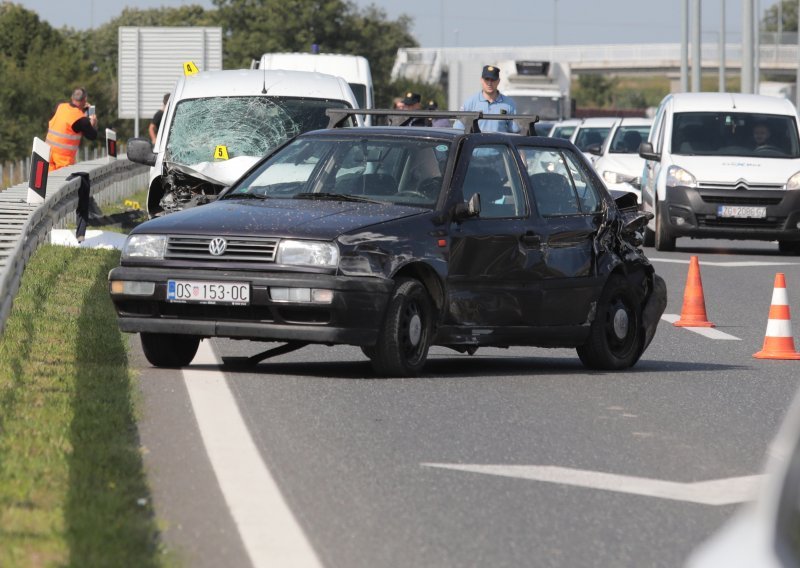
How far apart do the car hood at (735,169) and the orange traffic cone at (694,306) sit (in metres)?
9.70

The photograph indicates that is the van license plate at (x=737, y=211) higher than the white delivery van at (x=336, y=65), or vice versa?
the white delivery van at (x=336, y=65)

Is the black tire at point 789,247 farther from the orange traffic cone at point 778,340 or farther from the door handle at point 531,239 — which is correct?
the door handle at point 531,239

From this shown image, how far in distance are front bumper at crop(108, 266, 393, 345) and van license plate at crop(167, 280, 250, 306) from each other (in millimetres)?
29

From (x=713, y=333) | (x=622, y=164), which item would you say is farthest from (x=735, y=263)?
(x=713, y=333)

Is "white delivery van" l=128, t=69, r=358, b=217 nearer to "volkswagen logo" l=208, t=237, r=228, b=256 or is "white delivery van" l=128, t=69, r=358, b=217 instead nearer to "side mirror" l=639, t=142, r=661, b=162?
"volkswagen logo" l=208, t=237, r=228, b=256

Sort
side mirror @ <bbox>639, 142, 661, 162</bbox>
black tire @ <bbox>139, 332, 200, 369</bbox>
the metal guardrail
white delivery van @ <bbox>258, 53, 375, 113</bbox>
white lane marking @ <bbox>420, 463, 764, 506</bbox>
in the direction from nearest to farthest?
white lane marking @ <bbox>420, 463, 764, 506</bbox>
black tire @ <bbox>139, 332, 200, 369</bbox>
the metal guardrail
side mirror @ <bbox>639, 142, 661, 162</bbox>
white delivery van @ <bbox>258, 53, 375, 113</bbox>

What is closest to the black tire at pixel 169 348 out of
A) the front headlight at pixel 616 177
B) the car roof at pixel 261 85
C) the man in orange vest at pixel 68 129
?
the car roof at pixel 261 85

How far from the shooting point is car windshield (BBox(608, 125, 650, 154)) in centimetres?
3164

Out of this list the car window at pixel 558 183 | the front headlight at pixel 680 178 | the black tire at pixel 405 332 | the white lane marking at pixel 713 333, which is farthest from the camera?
the front headlight at pixel 680 178

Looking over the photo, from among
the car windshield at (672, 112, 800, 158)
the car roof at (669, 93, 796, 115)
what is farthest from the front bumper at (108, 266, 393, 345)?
the car roof at (669, 93, 796, 115)

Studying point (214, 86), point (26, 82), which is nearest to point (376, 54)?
point (26, 82)

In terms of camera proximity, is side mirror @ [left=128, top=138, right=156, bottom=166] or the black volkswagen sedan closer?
the black volkswagen sedan

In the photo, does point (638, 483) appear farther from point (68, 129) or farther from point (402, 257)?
point (68, 129)

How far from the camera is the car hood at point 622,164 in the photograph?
98.2 feet
